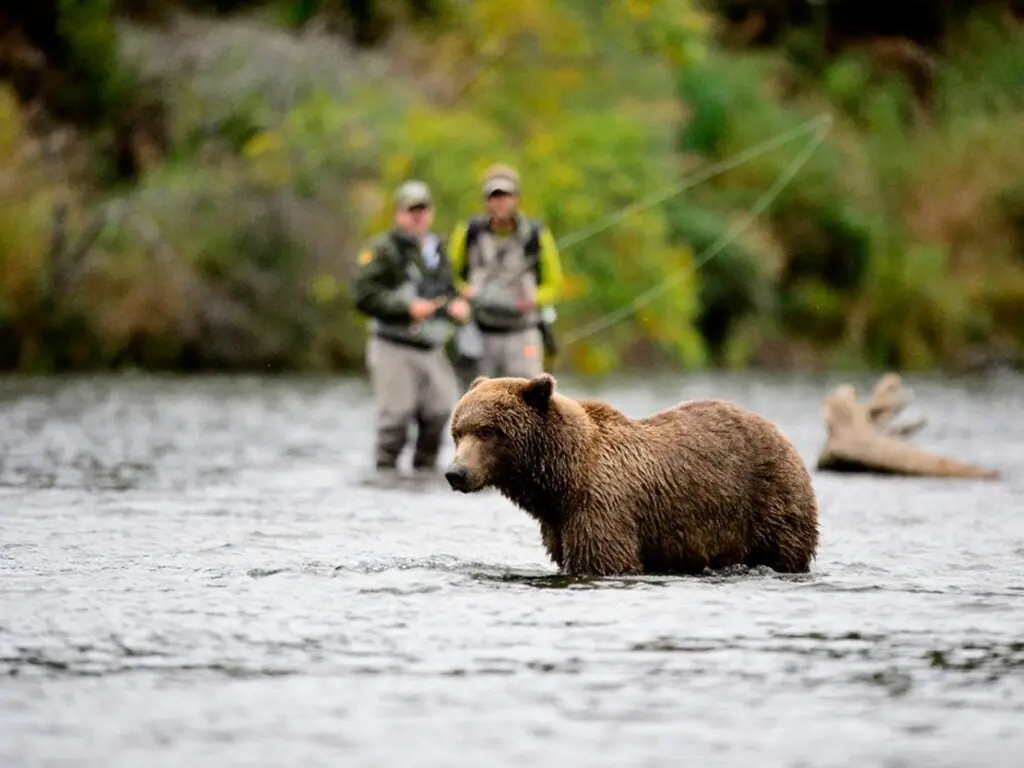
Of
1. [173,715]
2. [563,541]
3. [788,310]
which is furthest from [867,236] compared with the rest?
[173,715]

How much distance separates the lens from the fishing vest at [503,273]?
1622cm

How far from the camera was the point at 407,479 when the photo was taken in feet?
56.2

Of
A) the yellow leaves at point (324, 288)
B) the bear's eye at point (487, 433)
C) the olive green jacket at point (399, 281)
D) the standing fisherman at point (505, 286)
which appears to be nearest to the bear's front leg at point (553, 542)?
the bear's eye at point (487, 433)

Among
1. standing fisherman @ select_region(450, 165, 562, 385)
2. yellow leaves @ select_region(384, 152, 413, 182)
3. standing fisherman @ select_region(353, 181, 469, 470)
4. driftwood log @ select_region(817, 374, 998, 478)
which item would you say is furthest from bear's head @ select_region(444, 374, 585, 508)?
yellow leaves @ select_region(384, 152, 413, 182)

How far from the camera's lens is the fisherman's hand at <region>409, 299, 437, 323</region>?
16.5m

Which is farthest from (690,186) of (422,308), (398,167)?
(422,308)

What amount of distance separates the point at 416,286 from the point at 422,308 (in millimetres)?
329

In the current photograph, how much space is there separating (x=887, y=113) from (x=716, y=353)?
7757 mm

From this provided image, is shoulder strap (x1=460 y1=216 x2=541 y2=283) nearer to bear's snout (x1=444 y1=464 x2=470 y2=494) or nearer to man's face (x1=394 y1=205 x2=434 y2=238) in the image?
man's face (x1=394 y1=205 x2=434 y2=238)

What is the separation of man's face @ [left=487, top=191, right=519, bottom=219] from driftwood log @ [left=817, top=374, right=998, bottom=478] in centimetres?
349

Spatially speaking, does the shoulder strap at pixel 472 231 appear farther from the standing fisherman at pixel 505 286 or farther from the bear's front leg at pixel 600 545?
the bear's front leg at pixel 600 545

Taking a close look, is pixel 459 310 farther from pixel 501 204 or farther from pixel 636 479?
pixel 636 479

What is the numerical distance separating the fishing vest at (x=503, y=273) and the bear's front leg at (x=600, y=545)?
547 cm

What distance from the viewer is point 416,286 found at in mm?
16812
